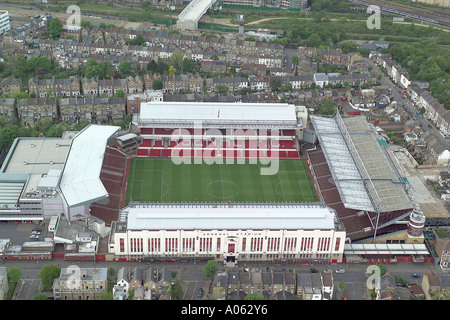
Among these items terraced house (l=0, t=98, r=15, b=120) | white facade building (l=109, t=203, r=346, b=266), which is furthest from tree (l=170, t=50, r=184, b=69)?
white facade building (l=109, t=203, r=346, b=266)

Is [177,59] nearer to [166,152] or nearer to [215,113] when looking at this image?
[215,113]

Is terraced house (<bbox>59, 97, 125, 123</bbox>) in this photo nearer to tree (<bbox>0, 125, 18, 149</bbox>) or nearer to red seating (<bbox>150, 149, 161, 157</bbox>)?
tree (<bbox>0, 125, 18, 149</bbox>)

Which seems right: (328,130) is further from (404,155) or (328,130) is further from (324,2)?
(324,2)

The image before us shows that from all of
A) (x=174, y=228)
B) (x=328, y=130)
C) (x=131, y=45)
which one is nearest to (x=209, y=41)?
(x=131, y=45)

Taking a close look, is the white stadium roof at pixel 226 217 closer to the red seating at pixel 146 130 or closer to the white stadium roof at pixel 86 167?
the white stadium roof at pixel 86 167

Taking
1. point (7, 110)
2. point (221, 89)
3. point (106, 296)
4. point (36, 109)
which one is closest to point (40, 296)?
point (106, 296)
